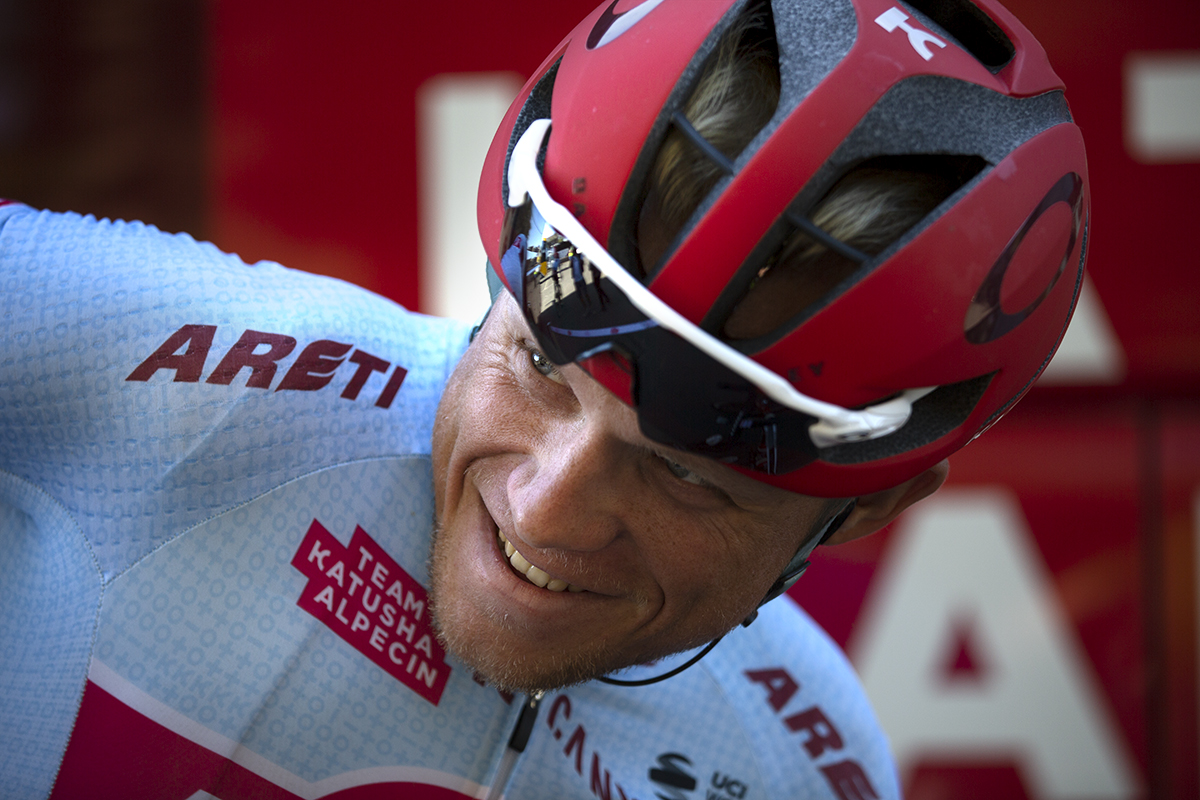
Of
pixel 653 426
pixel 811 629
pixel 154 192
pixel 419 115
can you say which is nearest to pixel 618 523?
pixel 653 426

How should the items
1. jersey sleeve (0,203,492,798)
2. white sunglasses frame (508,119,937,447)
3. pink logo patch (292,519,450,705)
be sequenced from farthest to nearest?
pink logo patch (292,519,450,705) < jersey sleeve (0,203,492,798) < white sunglasses frame (508,119,937,447)

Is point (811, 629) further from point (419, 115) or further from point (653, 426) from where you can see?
point (419, 115)

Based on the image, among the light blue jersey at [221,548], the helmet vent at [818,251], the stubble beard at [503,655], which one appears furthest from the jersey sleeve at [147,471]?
the helmet vent at [818,251]

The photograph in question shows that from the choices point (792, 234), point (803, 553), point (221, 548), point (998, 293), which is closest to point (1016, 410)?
point (803, 553)

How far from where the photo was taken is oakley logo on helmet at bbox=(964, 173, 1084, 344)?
840 millimetres

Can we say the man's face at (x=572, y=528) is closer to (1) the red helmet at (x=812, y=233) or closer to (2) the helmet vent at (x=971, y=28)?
(1) the red helmet at (x=812, y=233)

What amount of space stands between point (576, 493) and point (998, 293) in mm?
409

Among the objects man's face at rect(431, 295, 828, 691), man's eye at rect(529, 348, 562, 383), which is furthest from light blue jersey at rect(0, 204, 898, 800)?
man's eye at rect(529, 348, 562, 383)

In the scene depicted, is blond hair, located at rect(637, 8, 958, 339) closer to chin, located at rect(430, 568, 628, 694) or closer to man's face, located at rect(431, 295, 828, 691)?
man's face, located at rect(431, 295, 828, 691)

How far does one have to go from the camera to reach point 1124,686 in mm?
2211

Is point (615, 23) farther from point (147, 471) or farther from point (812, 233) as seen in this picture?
point (147, 471)

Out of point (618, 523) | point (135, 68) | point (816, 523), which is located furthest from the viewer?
point (135, 68)

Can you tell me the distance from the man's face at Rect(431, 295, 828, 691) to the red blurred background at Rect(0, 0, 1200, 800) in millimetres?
1347

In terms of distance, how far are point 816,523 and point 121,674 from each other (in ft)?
2.31
